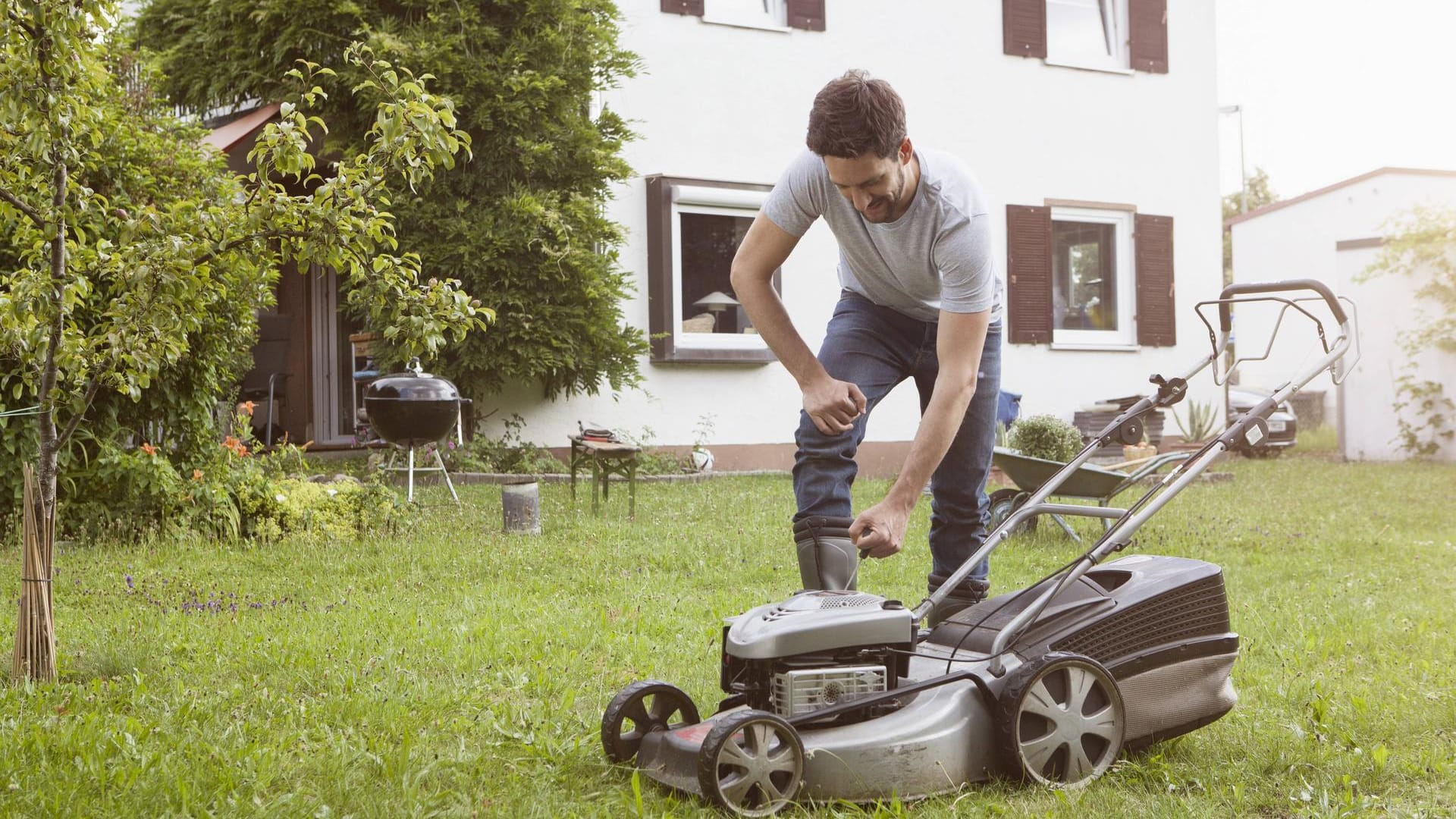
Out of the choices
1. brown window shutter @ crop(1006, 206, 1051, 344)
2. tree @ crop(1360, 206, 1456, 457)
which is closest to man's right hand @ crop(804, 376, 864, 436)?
brown window shutter @ crop(1006, 206, 1051, 344)

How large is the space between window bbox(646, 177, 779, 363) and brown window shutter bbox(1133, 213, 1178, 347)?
14.7ft

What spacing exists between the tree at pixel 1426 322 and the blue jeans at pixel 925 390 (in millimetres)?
14330

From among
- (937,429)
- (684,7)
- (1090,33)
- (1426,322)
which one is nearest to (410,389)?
(684,7)

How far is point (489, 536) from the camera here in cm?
695

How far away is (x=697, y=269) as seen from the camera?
11.9 meters

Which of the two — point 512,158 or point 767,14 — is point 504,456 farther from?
point 767,14

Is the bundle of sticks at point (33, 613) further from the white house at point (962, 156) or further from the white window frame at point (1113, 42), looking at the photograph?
the white window frame at point (1113, 42)

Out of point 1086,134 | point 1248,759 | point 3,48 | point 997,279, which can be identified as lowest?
point 1248,759

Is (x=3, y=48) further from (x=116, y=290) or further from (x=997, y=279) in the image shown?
(x=997, y=279)

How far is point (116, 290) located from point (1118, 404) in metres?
10.8

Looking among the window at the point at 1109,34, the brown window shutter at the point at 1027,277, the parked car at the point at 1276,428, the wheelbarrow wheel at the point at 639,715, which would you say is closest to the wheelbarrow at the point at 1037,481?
the wheelbarrow wheel at the point at 639,715

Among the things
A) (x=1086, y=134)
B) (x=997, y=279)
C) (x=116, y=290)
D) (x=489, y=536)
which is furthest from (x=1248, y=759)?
(x=1086, y=134)

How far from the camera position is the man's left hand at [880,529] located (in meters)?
2.96

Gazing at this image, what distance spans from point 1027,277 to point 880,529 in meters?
11.1
